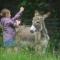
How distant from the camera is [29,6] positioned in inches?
585

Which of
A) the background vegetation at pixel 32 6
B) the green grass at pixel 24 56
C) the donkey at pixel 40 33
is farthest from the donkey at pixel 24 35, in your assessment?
the green grass at pixel 24 56

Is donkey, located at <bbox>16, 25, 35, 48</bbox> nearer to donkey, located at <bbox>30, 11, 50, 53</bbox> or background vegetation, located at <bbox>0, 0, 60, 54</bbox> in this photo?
donkey, located at <bbox>30, 11, 50, 53</bbox>

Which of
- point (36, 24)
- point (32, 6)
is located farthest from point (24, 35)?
point (32, 6)

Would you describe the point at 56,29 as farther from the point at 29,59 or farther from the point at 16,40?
the point at 29,59

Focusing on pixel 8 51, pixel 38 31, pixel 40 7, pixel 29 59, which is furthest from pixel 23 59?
pixel 40 7

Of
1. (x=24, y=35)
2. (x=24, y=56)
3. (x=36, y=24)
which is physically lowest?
(x=24, y=56)

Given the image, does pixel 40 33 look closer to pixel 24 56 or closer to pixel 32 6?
pixel 24 56

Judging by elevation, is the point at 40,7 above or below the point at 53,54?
above

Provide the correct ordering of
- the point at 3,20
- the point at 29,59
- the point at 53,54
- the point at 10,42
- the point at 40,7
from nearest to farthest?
1. the point at 29,59
2. the point at 53,54
3. the point at 10,42
4. the point at 3,20
5. the point at 40,7

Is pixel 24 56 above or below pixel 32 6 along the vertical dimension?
below

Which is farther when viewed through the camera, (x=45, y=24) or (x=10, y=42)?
(x=45, y=24)

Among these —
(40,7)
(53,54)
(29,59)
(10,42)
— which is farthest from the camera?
(40,7)

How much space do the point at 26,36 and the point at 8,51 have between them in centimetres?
244

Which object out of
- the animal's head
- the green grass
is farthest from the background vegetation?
the green grass
